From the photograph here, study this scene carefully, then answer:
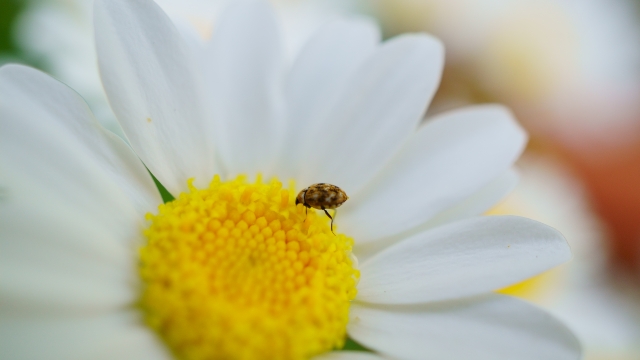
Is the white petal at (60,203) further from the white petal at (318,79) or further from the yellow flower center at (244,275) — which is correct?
the white petal at (318,79)

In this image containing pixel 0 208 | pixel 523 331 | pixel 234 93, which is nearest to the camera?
pixel 0 208

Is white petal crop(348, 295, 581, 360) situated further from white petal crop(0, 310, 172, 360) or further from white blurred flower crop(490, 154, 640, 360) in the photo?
white blurred flower crop(490, 154, 640, 360)

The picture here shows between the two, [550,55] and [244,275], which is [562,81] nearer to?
[550,55]

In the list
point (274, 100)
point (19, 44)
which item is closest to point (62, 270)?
point (274, 100)

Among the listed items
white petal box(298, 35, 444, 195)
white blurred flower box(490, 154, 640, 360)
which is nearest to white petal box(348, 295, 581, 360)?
white petal box(298, 35, 444, 195)

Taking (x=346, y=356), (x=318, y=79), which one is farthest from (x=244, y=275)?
(x=318, y=79)

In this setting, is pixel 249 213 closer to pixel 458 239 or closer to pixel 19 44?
pixel 458 239

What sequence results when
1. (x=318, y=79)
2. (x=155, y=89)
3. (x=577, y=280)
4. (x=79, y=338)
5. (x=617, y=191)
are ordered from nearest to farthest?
(x=79, y=338) < (x=155, y=89) < (x=318, y=79) < (x=577, y=280) < (x=617, y=191)
